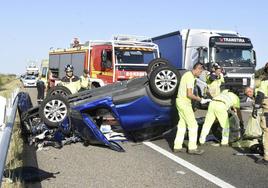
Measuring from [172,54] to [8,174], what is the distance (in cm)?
1565

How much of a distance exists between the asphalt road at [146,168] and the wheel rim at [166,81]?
116cm

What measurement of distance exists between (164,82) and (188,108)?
758 mm

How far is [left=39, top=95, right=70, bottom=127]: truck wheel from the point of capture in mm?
9031

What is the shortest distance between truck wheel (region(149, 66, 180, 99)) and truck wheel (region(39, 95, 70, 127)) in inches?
71.3

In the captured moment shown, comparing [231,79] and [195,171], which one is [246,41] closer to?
[231,79]

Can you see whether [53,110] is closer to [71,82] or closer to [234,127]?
[71,82]

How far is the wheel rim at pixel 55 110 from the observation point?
9031 mm

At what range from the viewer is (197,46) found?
1892 cm

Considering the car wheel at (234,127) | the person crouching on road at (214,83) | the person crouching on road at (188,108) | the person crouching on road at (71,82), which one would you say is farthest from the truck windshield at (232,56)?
the person crouching on road at (188,108)

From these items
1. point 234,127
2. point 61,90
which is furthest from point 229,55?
point 234,127

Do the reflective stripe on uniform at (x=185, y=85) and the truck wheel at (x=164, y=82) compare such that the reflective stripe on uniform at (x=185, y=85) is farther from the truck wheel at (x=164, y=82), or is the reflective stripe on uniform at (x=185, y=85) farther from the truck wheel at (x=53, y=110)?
the truck wheel at (x=53, y=110)

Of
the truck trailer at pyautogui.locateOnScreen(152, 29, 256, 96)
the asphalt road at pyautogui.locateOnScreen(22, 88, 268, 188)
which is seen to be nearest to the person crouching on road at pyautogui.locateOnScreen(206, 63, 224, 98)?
the asphalt road at pyautogui.locateOnScreen(22, 88, 268, 188)

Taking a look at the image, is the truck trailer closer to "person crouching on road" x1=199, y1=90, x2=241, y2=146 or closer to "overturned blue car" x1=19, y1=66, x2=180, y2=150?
"person crouching on road" x1=199, y1=90, x2=241, y2=146

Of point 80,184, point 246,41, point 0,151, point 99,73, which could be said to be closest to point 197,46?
point 246,41
